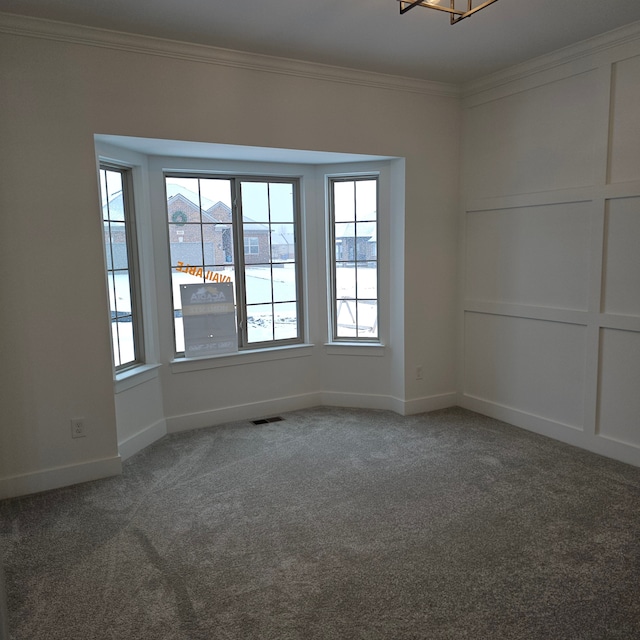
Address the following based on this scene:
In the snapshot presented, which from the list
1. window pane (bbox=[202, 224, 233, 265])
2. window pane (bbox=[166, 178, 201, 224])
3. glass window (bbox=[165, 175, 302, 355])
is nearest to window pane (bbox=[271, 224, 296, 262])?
glass window (bbox=[165, 175, 302, 355])

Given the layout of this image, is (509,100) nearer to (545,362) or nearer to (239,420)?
(545,362)

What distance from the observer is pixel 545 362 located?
417 centimetres

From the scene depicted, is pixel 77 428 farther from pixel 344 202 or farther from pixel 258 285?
pixel 344 202

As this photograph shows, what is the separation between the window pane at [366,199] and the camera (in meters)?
4.82

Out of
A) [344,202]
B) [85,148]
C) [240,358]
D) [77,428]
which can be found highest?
[85,148]

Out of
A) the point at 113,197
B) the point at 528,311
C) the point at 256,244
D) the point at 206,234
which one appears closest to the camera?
the point at 113,197

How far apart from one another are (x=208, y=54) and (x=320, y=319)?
7.82 ft

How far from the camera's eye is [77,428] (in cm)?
351

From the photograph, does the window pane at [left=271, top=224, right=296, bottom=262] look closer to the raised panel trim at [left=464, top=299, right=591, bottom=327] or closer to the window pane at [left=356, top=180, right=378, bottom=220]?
the window pane at [left=356, top=180, right=378, bottom=220]

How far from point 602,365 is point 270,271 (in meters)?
2.76

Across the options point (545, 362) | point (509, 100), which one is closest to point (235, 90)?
point (509, 100)

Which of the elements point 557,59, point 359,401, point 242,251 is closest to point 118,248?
point 242,251

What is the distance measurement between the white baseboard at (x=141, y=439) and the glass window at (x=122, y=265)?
0.51 metres

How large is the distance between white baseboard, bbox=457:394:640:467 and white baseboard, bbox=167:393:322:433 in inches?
56.8
